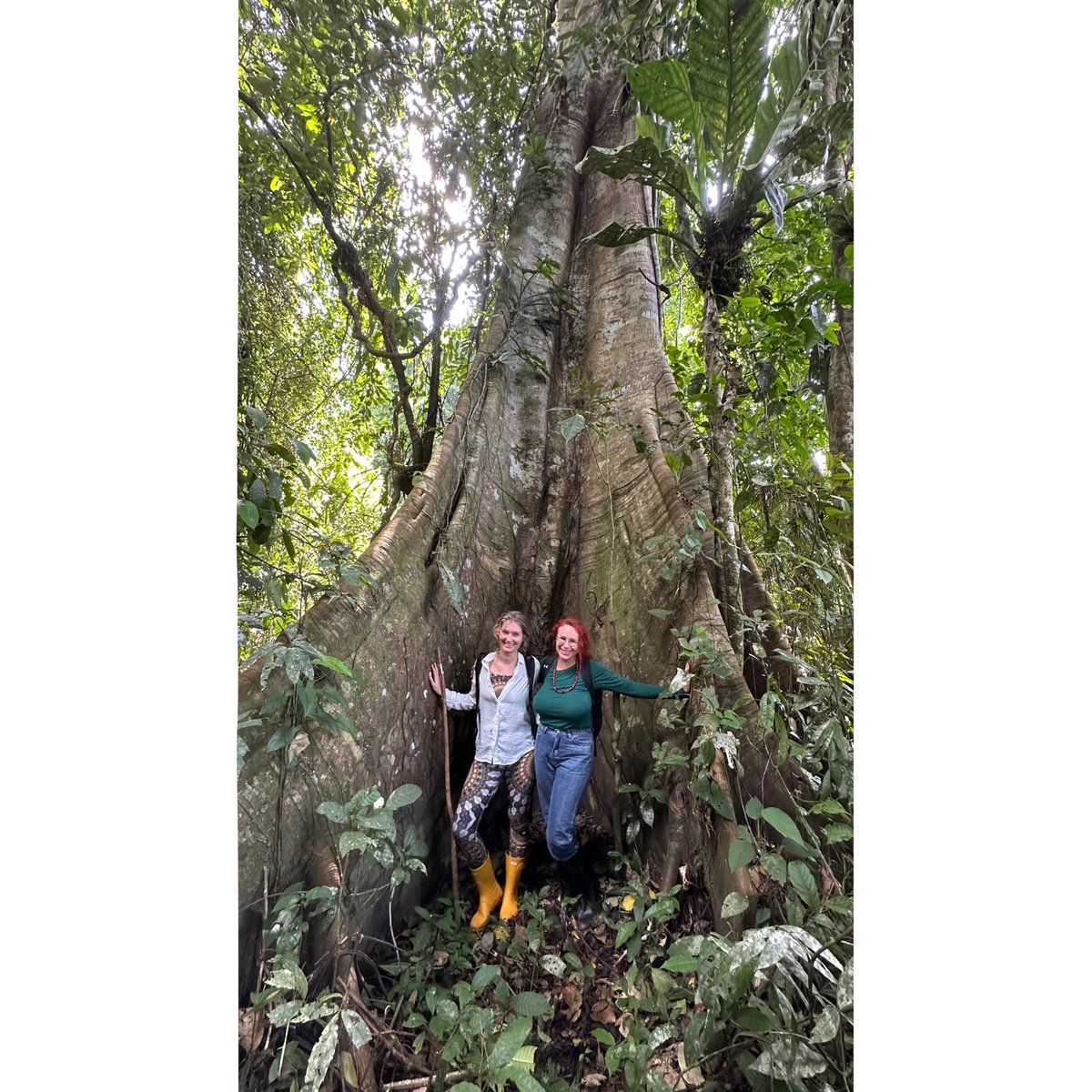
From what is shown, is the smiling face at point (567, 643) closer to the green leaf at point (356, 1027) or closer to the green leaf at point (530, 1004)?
the green leaf at point (530, 1004)

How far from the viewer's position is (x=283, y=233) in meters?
2.30

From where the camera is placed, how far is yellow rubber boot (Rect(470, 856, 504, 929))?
1.68 m

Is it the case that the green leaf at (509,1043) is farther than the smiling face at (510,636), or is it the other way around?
the smiling face at (510,636)

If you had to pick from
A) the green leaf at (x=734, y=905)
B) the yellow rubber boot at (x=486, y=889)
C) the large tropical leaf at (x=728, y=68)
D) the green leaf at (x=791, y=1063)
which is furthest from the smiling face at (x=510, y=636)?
the large tropical leaf at (x=728, y=68)

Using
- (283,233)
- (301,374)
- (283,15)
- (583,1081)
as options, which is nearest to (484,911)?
(583,1081)

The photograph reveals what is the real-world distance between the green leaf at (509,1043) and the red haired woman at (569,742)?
60cm

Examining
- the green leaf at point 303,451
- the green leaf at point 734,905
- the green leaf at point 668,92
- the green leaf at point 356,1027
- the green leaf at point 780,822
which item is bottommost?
the green leaf at point 356,1027

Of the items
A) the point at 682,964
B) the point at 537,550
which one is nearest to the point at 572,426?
the point at 537,550

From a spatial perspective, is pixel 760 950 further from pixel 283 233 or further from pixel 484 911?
pixel 283 233

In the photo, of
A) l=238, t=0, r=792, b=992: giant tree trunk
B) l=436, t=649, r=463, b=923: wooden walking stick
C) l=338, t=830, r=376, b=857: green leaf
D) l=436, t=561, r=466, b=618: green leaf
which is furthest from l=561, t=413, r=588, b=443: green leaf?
l=338, t=830, r=376, b=857: green leaf

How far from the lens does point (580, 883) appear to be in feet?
5.71

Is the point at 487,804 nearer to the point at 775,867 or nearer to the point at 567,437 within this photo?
the point at 775,867

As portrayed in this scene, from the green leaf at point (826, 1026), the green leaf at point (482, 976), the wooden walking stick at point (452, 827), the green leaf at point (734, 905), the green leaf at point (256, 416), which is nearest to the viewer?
the green leaf at point (826, 1026)

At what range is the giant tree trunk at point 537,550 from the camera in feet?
4.76
